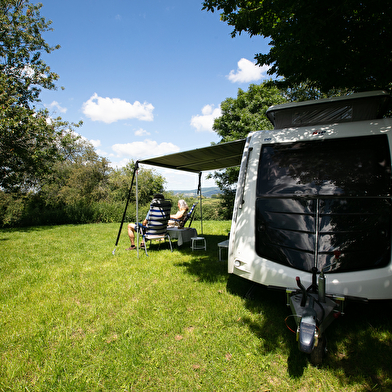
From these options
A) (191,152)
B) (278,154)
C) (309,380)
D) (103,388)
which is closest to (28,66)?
(191,152)

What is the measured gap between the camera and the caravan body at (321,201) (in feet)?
8.68

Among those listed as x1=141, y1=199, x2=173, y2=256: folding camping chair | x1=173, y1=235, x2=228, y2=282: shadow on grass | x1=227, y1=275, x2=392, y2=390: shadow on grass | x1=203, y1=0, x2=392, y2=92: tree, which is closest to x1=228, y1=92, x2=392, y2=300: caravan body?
x1=227, y1=275, x2=392, y2=390: shadow on grass

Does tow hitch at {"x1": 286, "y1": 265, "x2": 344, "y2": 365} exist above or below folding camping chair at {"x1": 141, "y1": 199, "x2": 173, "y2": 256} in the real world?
below

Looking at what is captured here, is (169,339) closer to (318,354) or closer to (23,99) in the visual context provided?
(318,354)

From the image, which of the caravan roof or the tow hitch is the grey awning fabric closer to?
the caravan roof

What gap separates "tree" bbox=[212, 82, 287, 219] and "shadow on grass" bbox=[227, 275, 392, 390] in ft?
41.7

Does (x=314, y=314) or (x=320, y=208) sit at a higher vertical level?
(x=320, y=208)

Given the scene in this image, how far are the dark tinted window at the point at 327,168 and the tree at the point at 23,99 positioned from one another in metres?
12.6

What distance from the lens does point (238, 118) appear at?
58.0 feet

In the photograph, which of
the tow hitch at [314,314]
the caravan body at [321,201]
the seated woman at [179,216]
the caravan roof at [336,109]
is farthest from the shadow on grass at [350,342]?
the seated woman at [179,216]

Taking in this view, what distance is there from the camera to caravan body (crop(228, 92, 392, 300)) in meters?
2.65

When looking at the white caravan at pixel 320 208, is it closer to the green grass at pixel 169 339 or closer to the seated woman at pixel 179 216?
the green grass at pixel 169 339

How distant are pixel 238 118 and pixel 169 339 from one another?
55.5 feet

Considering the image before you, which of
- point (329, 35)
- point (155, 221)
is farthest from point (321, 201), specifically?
point (155, 221)
